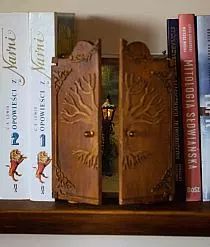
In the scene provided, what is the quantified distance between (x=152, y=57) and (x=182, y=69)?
6 centimetres

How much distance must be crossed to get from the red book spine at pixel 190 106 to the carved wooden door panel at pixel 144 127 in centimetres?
4

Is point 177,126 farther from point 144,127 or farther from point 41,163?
point 41,163

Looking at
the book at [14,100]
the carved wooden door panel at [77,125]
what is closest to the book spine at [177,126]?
the carved wooden door panel at [77,125]

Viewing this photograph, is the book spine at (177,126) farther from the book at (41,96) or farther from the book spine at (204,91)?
the book at (41,96)

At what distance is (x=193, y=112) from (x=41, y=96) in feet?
0.80

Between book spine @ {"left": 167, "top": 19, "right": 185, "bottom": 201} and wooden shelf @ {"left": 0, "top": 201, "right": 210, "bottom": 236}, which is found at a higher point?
book spine @ {"left": 167, "top": 19, "right": 185, "bottom": 201}

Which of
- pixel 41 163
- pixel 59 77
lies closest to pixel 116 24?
pixel 59 77

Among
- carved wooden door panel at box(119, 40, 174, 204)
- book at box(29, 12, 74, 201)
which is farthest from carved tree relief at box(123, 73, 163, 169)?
book at box(29, 12, 74, 201)

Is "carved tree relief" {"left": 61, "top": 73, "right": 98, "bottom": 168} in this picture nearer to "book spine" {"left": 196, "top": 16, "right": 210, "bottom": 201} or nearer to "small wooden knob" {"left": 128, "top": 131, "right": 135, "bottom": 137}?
"small wooden knob" {"left": 128, "top": 131, "right": 135, "bottom": 137}

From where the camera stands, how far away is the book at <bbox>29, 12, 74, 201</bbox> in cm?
82

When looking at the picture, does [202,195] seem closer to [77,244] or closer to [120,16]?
[77,244]

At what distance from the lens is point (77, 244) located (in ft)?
2.94

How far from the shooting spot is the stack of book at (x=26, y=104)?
0.82m

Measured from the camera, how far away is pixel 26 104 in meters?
0.84
